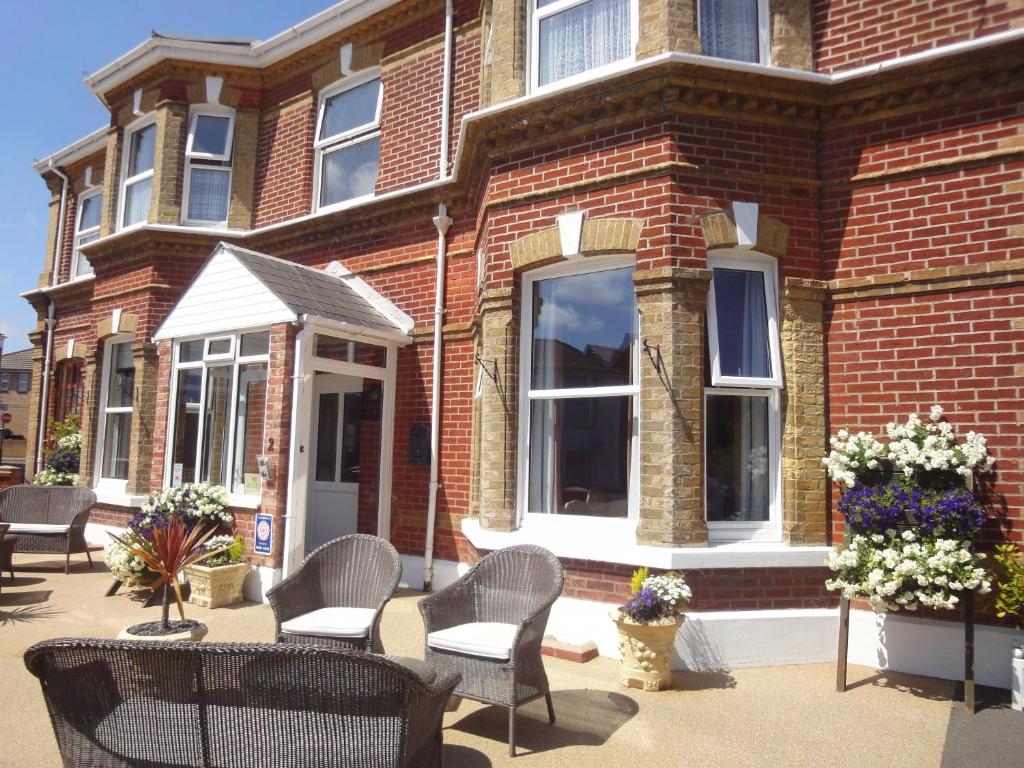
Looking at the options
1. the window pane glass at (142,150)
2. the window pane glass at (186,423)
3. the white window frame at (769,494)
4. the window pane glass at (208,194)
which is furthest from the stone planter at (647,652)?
the window pane glass at (142,150)

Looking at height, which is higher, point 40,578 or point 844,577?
point 844,577

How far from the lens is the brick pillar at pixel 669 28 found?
545cm

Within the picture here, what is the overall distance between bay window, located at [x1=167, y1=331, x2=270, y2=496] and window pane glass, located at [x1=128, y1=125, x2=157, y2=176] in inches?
174

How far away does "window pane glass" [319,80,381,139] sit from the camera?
8.91m

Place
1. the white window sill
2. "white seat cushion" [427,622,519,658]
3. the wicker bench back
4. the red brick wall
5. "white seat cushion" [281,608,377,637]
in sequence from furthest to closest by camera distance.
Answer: the wicker bench back → the red brick wall → the white window sill → "white seat cushion" [281,608,377,637] → "white seat cushion" [427,622,519,658]

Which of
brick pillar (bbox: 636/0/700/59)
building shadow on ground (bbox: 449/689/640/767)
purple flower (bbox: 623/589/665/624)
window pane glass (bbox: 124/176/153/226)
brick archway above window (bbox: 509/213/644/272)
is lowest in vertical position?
building shadow on ground (bbox: 449/689/640/767)

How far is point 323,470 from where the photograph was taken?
8.86 m

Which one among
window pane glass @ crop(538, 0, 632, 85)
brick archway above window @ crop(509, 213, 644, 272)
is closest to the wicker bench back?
brick archway above window @ crop(509, 213, 644, 272)

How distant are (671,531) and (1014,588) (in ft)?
6.98

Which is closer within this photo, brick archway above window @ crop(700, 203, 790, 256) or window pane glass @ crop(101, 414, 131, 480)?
brick archway above window @ crop(700, 203, 790, 256)

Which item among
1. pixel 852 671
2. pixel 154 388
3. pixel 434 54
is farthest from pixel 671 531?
pixel 154 388

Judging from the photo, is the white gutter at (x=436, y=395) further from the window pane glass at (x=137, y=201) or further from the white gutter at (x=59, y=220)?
the white gutter at (x=59, y=220)

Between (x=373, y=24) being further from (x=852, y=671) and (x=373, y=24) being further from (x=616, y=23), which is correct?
(x=852, y=671)

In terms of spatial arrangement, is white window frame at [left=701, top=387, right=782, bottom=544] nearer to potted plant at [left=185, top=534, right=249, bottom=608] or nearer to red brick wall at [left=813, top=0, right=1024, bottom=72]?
red brick wall at [left=813, top=0, right=1024, bottom=72]
